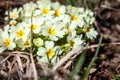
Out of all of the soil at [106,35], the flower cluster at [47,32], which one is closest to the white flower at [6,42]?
the flower cluster at [47,32]

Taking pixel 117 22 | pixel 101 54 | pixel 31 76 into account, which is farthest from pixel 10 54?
pixel 117 22

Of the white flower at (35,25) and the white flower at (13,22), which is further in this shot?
the white flower at (13,22)

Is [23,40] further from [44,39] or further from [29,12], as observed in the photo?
[29,12]

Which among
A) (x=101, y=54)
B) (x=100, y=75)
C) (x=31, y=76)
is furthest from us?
(x=101, y=54)

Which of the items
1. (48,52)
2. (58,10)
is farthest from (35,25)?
(58,10)

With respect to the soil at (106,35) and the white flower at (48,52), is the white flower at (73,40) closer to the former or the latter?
the white flower at (48,52)

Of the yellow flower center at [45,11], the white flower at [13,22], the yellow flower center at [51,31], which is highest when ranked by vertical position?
the yellow flower center at [45,11]
